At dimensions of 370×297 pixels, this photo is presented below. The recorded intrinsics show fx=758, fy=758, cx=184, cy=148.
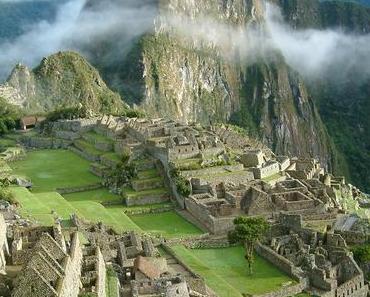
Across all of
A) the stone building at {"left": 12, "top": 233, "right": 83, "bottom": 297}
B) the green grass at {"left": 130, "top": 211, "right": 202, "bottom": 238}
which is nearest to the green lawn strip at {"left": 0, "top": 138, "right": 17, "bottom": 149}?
the green grass at {"left": 130, "top": 211, "right": 202, "bottom": 238}

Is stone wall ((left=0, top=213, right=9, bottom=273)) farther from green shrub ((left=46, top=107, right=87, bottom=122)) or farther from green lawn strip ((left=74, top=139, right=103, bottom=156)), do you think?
green shrub ((left=46, top=107, right=87, bottom=122))

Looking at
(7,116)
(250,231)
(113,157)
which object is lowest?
(7,116)

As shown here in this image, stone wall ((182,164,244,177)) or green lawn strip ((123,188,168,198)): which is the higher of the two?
stone wall ((182,164,244,177))

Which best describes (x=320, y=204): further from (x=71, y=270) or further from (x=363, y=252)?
(x=71, y=270)

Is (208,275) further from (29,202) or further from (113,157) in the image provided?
(113,157)

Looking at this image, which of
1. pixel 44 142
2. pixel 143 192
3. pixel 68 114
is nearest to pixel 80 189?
pixel 143 192

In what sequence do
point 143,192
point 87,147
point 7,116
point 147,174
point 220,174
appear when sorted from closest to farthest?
1. point 143,192
2. point 220,174
3. point 147,174
4. point 87,147
5. point 7,116

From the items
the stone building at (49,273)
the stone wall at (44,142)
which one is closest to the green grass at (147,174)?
the stone wall at (44,142)

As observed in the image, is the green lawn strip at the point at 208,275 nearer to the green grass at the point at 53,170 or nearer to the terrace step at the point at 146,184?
Result: the terrace step at the point at 146,184
